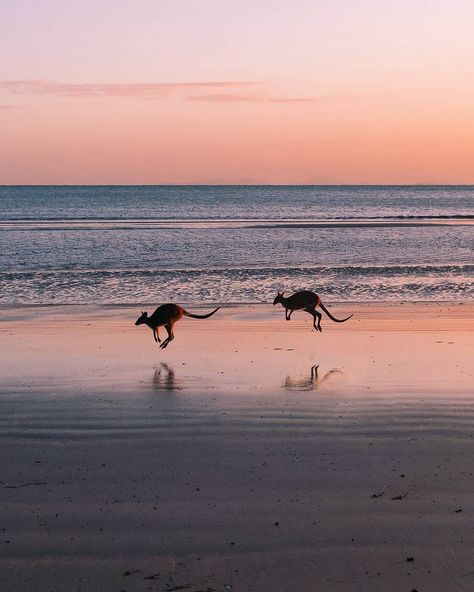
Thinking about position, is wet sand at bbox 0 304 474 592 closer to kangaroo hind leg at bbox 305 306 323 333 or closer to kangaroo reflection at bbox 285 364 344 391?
kangaroo reflection at bbox 285 364 344 391

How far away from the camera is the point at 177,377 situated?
32.6ft

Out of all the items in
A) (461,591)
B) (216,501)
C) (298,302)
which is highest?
(298,302)

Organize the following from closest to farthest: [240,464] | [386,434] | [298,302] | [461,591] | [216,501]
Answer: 1. [461,591]
2. [216,501]
3. [240,464]
4. [386,434]
5. [298,302]

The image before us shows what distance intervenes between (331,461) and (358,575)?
1.87m

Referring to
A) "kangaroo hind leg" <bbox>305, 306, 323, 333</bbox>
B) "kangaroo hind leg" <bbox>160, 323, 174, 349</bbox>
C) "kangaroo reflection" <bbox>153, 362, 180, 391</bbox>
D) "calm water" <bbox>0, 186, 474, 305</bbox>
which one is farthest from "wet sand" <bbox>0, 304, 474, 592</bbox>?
"calm water" <bbox>0, 186, 474, 305</bbox>

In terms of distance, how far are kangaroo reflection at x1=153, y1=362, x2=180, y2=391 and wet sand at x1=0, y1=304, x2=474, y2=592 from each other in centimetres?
2

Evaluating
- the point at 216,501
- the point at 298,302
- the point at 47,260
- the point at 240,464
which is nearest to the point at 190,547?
the point at 216,501

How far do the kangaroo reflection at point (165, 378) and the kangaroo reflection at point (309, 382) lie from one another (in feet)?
4.03

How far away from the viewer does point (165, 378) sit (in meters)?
9.88

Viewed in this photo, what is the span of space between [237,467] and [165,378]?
3463 millimetres

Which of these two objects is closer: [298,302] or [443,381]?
[443,381]

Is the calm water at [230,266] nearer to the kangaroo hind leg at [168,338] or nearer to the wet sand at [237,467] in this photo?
the kangaroo hind leg at [168,338]

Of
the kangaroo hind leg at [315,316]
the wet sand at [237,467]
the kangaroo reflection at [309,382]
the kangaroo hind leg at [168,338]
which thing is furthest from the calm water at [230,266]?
the kangaroo reflection at [309,382]

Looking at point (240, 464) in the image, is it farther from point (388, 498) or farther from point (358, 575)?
point (358, 575)
